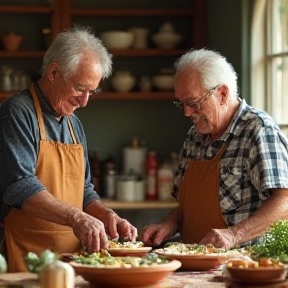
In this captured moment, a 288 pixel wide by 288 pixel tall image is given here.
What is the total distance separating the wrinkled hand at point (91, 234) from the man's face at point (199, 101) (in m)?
0.88

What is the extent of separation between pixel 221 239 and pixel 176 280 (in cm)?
56

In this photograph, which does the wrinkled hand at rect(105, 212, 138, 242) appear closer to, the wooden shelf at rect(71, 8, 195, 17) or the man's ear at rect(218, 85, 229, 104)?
the man's ear at rect(218, 85, 229, 104)

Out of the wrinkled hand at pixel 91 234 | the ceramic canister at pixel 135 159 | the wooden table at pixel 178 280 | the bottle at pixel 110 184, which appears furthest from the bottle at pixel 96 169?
the wooden table at pixel 178 280

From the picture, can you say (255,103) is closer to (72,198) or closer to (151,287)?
(72,198)

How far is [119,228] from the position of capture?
11.8ft

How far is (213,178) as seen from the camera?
3822mm

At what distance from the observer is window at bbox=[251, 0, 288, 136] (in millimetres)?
5141

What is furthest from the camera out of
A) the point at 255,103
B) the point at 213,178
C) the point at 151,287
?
the point at 255,103

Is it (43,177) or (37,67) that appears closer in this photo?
(43,177)

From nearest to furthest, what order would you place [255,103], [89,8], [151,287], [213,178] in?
[151,287]
[213,178]
[255,103]
[89,8]

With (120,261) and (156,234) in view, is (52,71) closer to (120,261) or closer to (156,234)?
(156,234)

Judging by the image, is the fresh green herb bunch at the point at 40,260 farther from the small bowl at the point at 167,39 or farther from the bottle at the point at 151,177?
the small bowl at the point at 167,39

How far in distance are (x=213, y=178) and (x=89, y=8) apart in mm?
2775

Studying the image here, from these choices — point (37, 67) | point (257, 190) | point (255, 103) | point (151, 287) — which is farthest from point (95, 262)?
point (37, 67)
